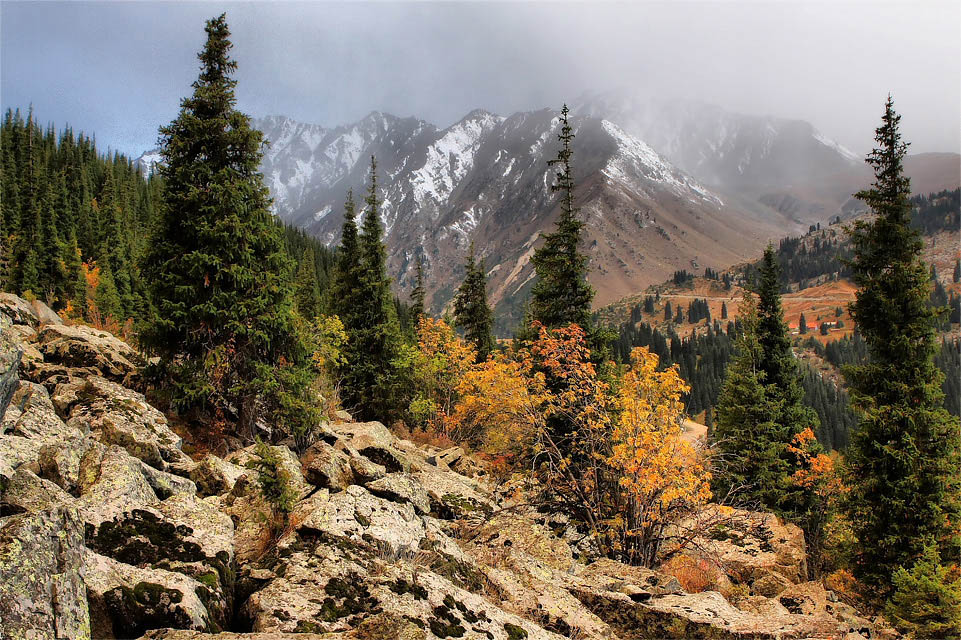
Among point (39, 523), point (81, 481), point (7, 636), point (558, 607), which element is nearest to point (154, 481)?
point (81, 481)

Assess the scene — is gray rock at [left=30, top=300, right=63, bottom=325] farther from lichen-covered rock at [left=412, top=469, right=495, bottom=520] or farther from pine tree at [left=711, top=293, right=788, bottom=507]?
pine tree at [left=711, top=293, right=788, bottom=507]

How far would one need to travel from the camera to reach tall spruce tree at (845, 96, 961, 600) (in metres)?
17.9

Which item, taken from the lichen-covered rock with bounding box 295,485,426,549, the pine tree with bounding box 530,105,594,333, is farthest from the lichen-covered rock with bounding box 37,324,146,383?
the pine tree with bounding box 530,105,594,333

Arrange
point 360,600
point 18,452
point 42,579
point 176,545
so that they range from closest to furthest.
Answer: point 42,579, point 360,600, point 176,545, point 18,452

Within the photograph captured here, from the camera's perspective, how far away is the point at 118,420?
344 inches

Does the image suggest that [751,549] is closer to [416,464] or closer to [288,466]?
[416,464]

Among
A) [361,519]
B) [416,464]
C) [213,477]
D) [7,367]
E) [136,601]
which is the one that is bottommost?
[416,464]

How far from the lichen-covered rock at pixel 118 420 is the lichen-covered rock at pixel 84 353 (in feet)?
6.88

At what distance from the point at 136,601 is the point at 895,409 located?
23.1 metres

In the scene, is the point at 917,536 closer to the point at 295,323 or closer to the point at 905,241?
the point at 905,241

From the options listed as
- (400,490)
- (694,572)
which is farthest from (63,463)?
(694,572)

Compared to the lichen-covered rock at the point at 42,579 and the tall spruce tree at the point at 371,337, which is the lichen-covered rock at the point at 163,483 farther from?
the tall spruce tree at the point at 371,337

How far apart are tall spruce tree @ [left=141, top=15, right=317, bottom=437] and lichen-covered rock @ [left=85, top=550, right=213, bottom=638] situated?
1101cm

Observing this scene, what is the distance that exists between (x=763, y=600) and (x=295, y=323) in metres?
14.6
